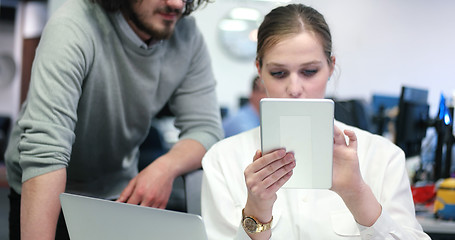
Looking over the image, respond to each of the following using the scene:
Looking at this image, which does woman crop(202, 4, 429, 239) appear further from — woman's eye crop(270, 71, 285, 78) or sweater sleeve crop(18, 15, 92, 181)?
sweater sleeve crop(18, 15, 92, 181)

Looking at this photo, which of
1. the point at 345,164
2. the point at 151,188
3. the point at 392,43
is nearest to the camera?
the point at 345,164

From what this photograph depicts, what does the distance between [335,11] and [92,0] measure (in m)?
5.25

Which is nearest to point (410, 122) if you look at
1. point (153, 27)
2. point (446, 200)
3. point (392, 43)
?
point (446, 200)

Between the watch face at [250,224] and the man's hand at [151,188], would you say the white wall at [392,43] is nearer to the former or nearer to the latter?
the man's hand at [151,188]

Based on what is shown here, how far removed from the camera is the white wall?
650 cm

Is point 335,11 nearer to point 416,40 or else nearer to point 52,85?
point 416,40

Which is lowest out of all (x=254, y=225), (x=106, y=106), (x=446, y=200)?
(x=446, y=200)

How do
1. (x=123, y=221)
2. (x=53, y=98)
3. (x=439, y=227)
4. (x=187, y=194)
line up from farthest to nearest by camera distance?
1. (x=439, y=227)
2. (x=187, y=194)
3. (x=53, y=98)
4. (x=123, y=221)

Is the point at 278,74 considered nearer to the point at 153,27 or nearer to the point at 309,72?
the point at 309,72

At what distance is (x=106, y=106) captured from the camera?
5.43ft

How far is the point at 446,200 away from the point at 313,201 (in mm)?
901

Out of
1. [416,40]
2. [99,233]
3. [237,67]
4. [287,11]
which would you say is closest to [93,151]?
[99,233]

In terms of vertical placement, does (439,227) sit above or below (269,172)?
below

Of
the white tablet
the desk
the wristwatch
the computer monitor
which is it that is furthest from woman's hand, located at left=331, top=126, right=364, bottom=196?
the computer monitor
